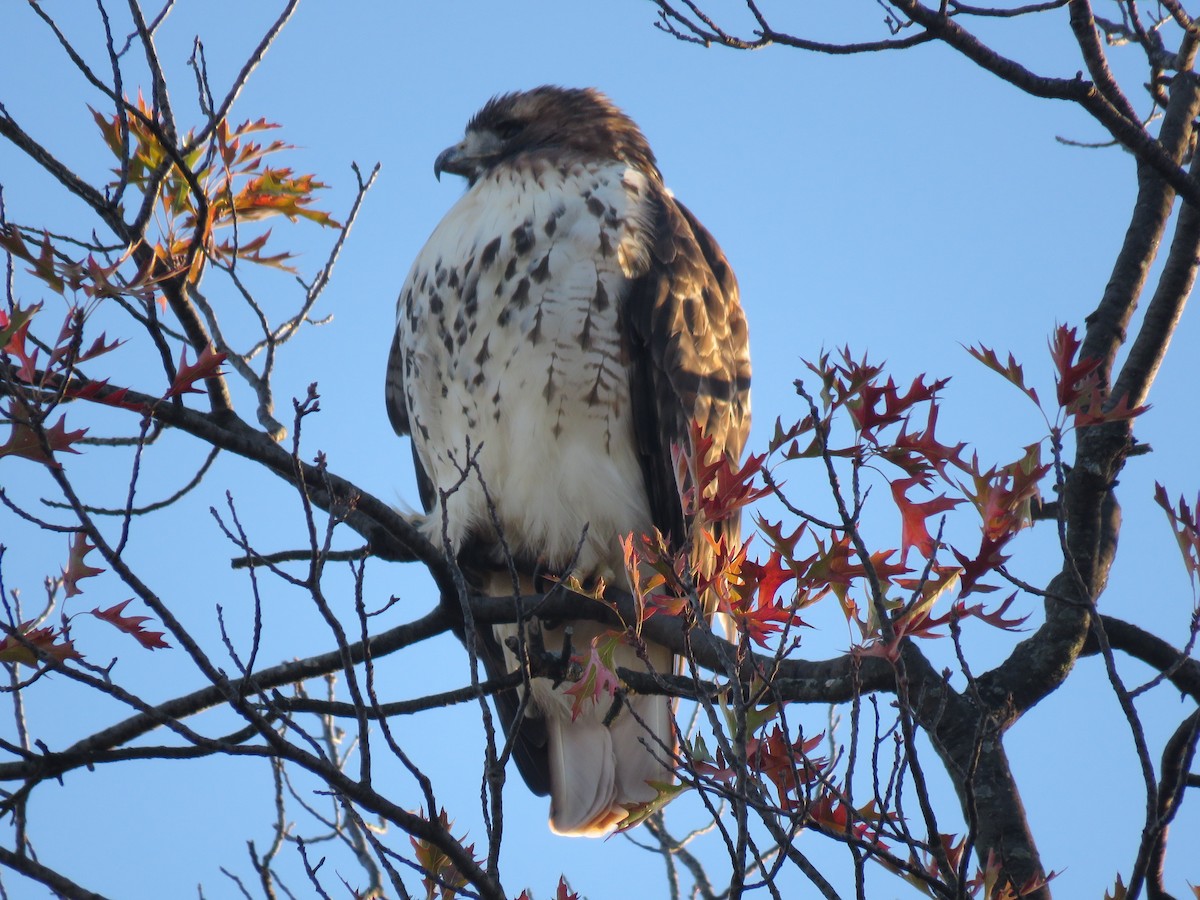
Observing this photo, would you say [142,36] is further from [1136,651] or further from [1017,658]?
[1136,651]

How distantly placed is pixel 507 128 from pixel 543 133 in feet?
0.59

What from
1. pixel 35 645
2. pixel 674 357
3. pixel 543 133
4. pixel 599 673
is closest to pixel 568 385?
pixel 674 357

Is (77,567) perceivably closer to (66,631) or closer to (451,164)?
(66,631)

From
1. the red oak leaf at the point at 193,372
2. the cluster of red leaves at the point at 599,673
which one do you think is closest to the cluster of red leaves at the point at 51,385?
the red oak leaf at the point at 193,372

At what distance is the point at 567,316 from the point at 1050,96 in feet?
5.31

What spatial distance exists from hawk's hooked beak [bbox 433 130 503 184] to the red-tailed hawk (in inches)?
8.8

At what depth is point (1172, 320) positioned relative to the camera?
10.6 feet

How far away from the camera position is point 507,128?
190 inches

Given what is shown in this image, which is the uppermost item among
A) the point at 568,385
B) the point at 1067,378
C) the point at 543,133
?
the point at 543,133

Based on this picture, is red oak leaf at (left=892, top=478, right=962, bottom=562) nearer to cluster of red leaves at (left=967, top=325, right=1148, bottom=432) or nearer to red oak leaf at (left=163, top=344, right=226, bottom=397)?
cluster of red leaves at (left=967, top=325, right=1148, bottom=432)

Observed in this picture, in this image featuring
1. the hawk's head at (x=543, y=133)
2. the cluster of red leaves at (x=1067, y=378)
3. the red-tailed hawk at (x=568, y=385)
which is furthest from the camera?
the hawk's head at (x=543, y=133)

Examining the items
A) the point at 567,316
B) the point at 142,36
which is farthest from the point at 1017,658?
the point at 142,36

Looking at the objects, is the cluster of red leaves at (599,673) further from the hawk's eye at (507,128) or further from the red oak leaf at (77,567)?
the hawk's eye at (507,128)

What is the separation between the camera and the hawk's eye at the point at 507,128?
4.80m
